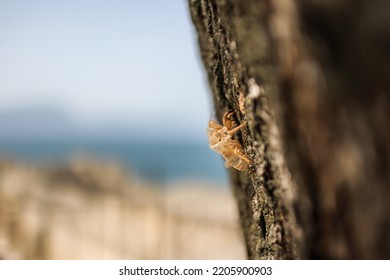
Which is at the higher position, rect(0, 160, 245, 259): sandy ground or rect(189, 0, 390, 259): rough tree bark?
rect(189, 0, 390, 259): rough tree bark

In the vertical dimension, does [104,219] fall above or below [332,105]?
below

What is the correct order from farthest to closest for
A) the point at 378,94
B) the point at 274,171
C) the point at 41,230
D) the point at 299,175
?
the point at 41,230 → the point at 274,171 → the point at 299,175 → the point at 378,94

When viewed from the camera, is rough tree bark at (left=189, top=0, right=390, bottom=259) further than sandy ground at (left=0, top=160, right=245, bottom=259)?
No

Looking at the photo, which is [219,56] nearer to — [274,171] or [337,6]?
[274,171]

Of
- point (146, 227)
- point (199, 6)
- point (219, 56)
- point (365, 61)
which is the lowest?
point (146, 227)

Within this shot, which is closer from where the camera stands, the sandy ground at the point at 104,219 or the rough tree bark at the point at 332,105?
the rough tree bark at the point at 332,105

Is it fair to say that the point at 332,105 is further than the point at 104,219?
No

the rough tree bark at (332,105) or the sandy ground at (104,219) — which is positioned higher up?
the rough tree bark at (332,105)

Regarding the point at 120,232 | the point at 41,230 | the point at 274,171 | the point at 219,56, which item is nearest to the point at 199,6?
the point at 219,56
